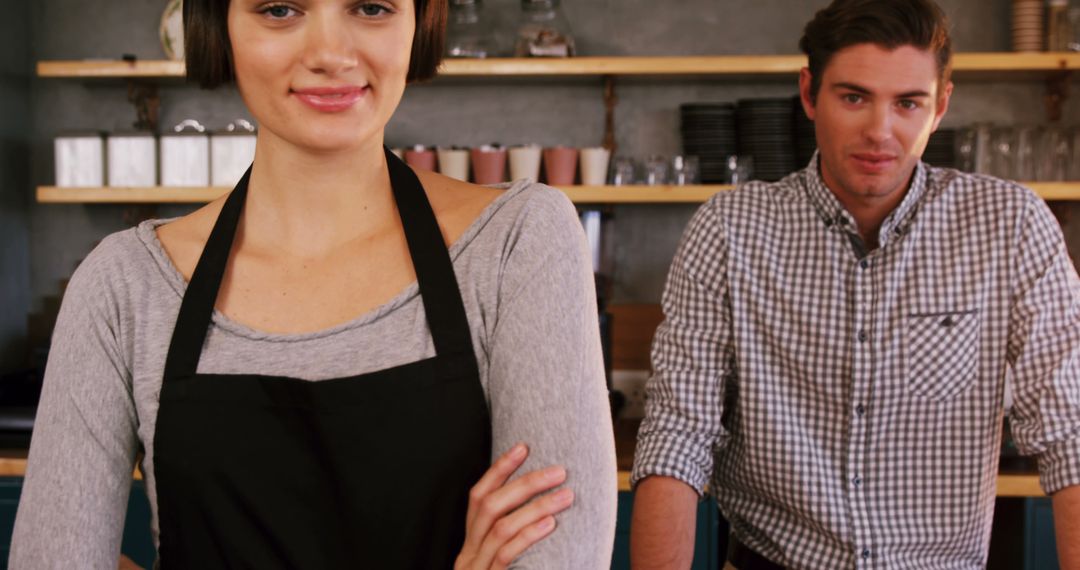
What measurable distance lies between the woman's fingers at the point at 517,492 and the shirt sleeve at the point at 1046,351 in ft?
3.02

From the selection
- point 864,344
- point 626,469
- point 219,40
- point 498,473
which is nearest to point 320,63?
point 219,40

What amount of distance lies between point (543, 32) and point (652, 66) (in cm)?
36

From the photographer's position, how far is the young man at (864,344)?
66.6 inches

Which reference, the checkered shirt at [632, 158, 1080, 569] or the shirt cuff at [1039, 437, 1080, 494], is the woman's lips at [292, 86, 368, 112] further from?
the shirt cuff at [1039, 437, 1080, 494]

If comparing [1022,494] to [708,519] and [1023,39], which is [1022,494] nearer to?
[708,519]

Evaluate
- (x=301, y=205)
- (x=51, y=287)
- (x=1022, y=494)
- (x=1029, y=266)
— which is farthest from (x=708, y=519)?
(x=51, y=287)

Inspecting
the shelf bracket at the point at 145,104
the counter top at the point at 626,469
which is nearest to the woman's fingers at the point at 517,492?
the counter top at the point at 626,469

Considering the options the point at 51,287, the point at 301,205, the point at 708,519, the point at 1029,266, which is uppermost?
the point at 301,205

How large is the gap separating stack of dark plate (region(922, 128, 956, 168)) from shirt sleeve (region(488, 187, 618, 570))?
2.43 meters

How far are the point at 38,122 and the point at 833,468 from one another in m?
3.19

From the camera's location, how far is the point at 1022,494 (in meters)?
2.79

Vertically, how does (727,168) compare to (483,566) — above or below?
above

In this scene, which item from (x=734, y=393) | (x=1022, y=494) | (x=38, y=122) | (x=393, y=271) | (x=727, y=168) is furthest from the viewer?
(x=38, y=122)

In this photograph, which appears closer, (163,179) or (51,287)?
(163,179)
